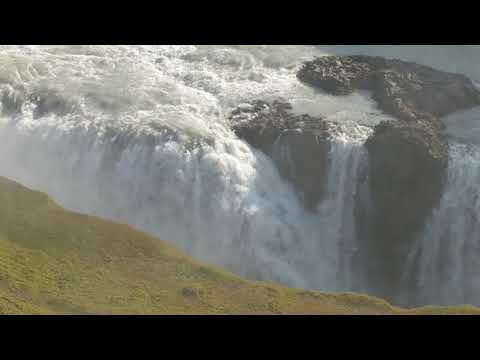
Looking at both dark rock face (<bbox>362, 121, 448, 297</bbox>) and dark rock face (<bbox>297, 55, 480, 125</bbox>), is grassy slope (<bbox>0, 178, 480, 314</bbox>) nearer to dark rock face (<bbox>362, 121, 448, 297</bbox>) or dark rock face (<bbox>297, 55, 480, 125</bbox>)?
dark rock face (<bbox>362, 121, 448, 297</bbox>)

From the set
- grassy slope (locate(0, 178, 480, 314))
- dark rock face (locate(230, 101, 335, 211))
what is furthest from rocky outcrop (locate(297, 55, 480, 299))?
grassy slope (locate(0, 178, 480, 314))

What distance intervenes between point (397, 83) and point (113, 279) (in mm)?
22015

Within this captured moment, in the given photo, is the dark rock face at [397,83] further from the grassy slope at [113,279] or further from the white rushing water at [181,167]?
the grassy slope at [113,279]

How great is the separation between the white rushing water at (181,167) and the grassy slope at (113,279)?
7.70 metres

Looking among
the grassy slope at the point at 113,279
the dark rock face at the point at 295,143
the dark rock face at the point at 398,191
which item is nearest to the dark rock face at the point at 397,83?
the dark rock face at the point at 398,191

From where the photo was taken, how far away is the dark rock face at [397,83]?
99.8 feet

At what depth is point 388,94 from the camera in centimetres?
3083

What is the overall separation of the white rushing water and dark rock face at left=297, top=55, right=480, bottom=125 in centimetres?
164

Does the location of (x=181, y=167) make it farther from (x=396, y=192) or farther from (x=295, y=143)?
(x=396, y=192)

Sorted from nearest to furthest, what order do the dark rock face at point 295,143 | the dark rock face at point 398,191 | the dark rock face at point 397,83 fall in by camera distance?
1. the dark rock face at point 398,191
2. the dark rock face at point 295,143
3. the dark rock face at point 397,83

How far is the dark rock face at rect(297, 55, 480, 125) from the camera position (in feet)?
99.8

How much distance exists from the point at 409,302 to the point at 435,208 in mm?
4083

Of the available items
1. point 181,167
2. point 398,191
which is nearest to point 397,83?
point 398,191

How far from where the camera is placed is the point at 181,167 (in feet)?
81.4
